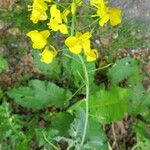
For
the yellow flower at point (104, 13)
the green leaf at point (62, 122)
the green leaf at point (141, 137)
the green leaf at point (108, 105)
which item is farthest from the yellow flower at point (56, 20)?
the green leaf at point (141, 137)

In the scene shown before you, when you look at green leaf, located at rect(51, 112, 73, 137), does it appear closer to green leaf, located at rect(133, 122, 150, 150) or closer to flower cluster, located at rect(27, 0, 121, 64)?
green leaf, located at rect(133, 122, 150, 150)

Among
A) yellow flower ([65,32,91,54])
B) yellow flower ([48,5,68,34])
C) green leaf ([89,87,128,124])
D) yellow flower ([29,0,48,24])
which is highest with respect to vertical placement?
yellow flower ([29,0,48,24])

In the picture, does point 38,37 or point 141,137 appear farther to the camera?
Result: point 141,137

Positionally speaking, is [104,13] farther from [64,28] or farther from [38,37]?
[38,37]

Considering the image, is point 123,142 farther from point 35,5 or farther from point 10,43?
point 35,5

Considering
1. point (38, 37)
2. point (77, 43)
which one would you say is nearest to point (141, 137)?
point (77, 43)

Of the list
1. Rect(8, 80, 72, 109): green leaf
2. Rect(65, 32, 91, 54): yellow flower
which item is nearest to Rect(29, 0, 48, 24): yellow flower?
Rect(65, 32, 91, 54): yellow flower
